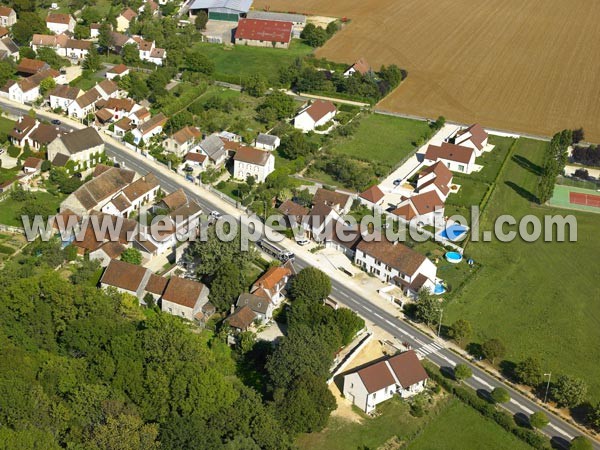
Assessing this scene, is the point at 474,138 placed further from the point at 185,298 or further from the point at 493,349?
the point at 185,298

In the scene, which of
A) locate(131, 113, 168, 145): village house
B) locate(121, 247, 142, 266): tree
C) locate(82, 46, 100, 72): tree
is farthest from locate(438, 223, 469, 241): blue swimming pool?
locate(82, 46, 100, 72): tree

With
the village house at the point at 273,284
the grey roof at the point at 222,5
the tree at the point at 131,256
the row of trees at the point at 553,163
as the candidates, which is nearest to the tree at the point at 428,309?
the village house at the point at 273,284

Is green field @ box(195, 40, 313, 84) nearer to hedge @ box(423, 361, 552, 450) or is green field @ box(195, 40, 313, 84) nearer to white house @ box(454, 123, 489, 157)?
white house @ box(454, 123, 489, 157)

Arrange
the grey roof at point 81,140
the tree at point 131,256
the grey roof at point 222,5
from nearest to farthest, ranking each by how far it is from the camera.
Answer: the tree at point 131,256
the grey roof at point 81,140
the grey roof at point 222,5

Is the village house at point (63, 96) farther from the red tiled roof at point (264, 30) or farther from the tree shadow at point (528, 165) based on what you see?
the tree shadow at point (528, 165)

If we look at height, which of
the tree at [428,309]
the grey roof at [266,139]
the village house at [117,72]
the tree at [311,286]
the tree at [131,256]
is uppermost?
the tree at [428,309]

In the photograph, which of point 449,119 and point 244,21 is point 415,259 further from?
point 244,21

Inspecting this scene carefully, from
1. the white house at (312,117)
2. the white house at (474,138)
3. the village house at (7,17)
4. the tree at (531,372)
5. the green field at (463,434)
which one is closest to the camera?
the green field at (463,434)
